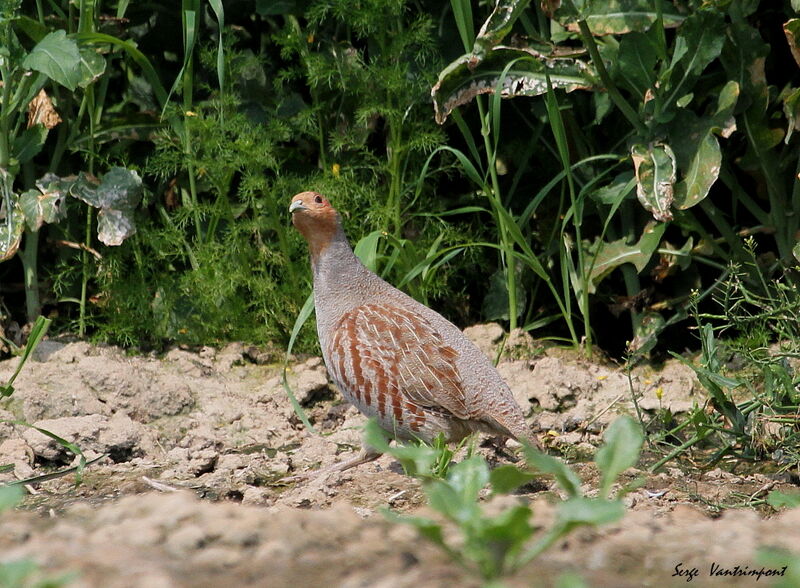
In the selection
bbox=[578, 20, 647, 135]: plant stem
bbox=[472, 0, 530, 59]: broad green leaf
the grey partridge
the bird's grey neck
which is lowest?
the grey partridge

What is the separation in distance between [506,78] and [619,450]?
330cm

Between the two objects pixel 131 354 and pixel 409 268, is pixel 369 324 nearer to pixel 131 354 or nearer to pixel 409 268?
pixel 409 268

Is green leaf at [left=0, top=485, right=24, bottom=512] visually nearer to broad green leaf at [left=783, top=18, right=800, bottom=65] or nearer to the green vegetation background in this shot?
the green vegetation background

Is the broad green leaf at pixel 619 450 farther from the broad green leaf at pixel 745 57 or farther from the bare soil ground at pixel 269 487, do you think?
the broad green leaf at pixel 745 57

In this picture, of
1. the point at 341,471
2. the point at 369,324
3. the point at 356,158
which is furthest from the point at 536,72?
the point at 341,471

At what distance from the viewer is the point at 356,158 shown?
609 centimetres

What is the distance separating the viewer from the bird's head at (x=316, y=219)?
4992mm

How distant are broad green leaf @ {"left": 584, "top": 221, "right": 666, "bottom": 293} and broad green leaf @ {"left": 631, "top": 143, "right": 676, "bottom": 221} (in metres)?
0.32

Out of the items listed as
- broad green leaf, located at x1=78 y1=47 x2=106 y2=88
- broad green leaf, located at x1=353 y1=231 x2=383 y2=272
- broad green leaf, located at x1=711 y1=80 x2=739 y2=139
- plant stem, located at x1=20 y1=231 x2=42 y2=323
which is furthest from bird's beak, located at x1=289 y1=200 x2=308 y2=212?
broad green leaf, located at x1=711 y1=80 x2=739 y2=139

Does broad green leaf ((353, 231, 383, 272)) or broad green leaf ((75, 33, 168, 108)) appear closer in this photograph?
broad green leaf ((353, 231, 383, 272))

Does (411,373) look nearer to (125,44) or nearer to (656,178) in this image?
(656,178)

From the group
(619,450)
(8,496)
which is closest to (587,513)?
(619,450)

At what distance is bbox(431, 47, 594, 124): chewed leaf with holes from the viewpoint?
542cm

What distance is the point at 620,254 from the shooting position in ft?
18.6
